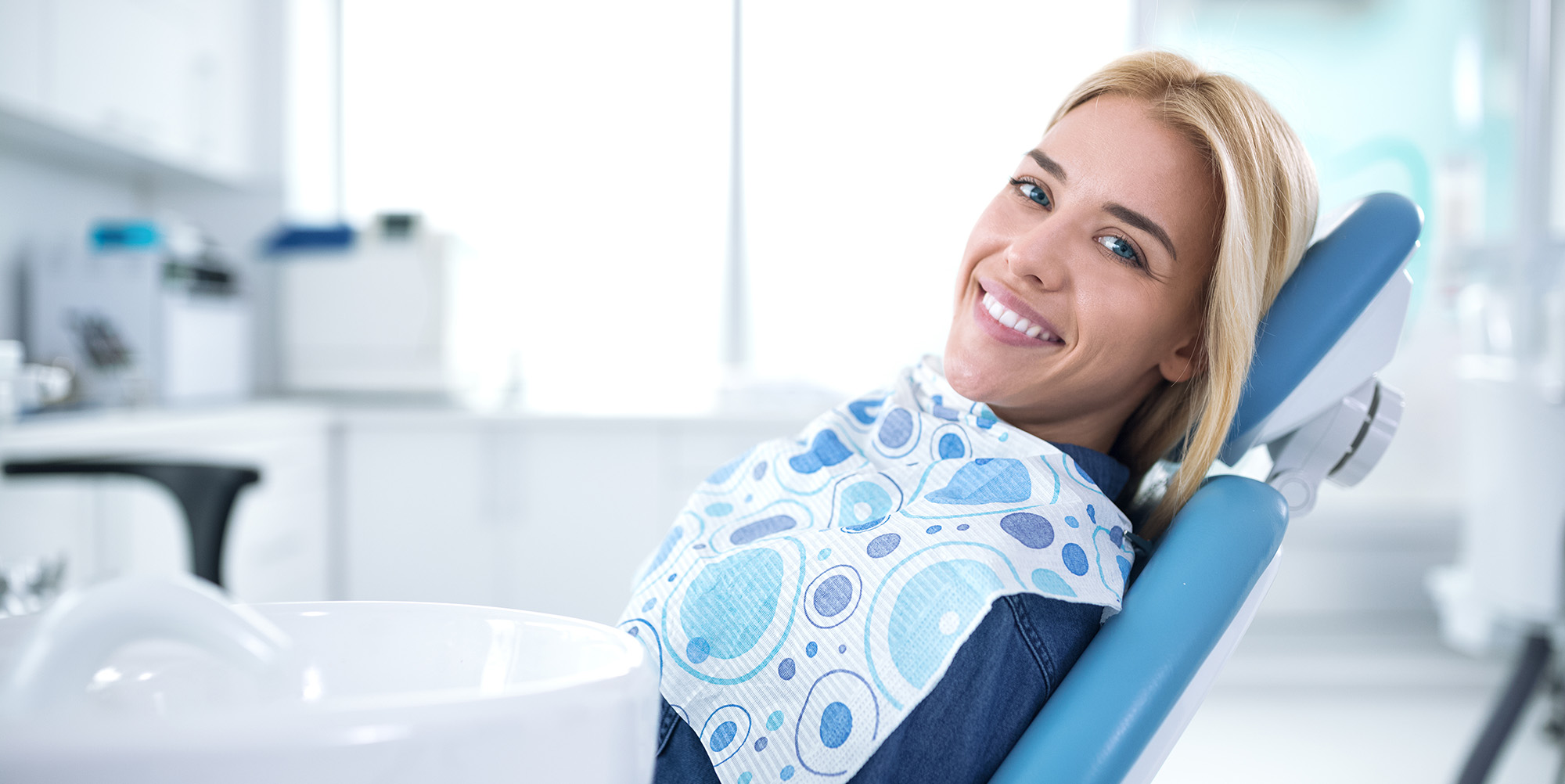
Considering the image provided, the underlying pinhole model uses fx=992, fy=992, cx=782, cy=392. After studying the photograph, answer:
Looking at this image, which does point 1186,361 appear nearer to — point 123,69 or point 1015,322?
point 1015,322

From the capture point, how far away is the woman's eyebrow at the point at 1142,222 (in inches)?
32.0

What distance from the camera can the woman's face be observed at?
82cm

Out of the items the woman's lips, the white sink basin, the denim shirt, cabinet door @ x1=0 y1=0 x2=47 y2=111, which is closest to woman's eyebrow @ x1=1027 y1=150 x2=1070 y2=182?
the woman's lips

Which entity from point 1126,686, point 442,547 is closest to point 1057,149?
point 1126,686

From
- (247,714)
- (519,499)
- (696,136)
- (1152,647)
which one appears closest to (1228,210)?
(1152,647)

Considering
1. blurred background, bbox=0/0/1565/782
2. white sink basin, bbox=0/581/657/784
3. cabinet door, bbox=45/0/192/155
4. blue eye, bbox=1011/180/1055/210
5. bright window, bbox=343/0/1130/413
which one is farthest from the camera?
bright window, bbox=343/0/1130/413

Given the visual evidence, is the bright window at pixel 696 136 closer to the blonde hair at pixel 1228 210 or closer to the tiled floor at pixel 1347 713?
the tiled floor at pixel 1347 713

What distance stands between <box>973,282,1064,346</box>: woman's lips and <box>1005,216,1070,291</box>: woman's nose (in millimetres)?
A: 28

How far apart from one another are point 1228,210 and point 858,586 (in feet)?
1.35

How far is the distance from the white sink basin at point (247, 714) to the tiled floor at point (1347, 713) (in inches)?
82.1

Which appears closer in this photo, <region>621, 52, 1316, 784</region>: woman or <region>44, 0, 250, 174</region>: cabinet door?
<region>621, 52, 1316, 784</region>: woman

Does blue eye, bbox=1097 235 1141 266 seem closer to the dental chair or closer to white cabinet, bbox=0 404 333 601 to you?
the dental chair

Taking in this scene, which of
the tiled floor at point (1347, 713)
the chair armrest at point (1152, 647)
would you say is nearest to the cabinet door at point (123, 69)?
the chair armrest at point (1152, 647)

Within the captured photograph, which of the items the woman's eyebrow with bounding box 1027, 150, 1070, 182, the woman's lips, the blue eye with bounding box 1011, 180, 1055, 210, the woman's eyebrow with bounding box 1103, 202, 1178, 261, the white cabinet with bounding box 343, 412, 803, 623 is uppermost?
the woman's eyebrow with bounding box 1027, 150, 1070, 182
